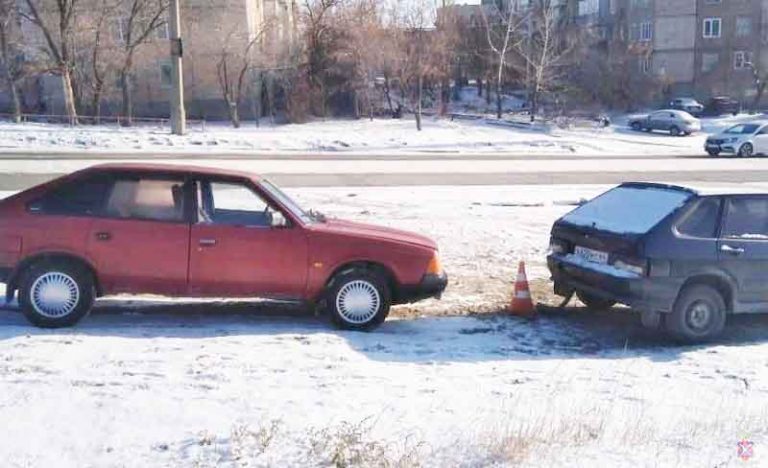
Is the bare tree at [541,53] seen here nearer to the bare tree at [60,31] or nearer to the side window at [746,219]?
the bare tree at [60,31]

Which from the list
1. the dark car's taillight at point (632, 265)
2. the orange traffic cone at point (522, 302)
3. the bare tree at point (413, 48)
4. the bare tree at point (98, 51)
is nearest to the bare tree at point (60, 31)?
the bare tree at point (98, 51)

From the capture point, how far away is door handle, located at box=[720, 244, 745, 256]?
26.2 feet

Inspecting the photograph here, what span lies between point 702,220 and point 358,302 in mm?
3479

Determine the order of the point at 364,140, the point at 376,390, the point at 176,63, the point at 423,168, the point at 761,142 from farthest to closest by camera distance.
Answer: the point at 364,140, the point at 761,142, the point at 176,63, the point at 423,168, the point at 376,390

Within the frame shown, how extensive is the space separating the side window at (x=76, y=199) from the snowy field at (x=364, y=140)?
76.7 feet

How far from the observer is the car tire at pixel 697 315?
25.9 ft

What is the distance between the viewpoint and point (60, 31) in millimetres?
46594

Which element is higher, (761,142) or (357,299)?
(761,142)

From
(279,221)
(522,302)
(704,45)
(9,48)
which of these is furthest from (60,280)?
(704,45)

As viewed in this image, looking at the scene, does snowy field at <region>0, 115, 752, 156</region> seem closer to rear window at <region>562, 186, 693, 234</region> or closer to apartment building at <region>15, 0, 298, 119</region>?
apartment building at <region>15, 0, 298, 119</region>

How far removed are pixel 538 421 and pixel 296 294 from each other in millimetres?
3014

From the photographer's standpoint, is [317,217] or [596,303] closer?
[317,217]

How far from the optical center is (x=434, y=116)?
5697 centimetres

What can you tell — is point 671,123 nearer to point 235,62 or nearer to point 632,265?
point 235,62
